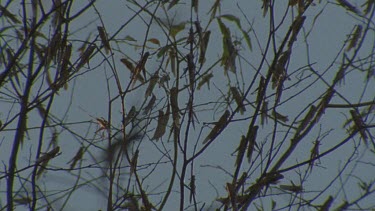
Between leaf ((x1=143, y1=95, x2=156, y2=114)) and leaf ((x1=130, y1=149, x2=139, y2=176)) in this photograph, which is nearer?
leaf ((x1=130, y1=149, x2=139, y2=176))

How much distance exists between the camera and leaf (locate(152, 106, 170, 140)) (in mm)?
3459

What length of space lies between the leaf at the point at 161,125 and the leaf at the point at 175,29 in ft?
0.97

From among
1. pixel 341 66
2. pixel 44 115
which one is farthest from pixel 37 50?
pixel 341 66

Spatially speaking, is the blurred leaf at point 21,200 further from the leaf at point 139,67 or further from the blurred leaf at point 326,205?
the blurred leaf at point 326,205

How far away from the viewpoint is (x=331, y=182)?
3.41 meters

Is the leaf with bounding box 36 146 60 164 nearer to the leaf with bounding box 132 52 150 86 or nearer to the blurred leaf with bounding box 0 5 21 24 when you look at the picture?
the leaf with bounding box 132 52 150 86

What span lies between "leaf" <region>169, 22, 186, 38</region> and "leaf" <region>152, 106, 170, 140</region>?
0.30 m

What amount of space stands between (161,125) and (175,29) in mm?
367

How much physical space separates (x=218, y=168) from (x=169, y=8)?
63 cm

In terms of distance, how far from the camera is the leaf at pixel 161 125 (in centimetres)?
346

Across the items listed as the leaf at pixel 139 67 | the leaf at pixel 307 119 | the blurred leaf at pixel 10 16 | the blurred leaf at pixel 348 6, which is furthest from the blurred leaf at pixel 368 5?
the blurred leaf at pixel 10 16

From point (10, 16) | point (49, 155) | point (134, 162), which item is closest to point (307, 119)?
point (134, 162)

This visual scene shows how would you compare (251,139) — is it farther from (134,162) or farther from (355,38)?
(355,38)

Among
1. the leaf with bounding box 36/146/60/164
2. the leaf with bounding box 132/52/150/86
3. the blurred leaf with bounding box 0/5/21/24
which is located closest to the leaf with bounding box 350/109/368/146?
the leaf with bounding box 132/52/150/86
